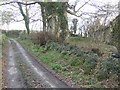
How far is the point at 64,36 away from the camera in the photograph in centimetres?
1485

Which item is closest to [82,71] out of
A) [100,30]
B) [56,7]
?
[100,30]

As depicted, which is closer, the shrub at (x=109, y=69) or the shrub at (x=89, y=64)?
the shrub at (x=109, y=69)

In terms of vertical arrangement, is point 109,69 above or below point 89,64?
above

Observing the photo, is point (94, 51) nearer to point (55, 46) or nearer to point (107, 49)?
point (107, 49)

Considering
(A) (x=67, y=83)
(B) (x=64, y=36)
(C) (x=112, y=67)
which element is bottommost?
(A) (x=67, y=83)

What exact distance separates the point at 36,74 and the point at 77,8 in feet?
34.9

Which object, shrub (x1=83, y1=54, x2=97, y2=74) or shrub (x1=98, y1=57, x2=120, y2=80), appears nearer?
shrub (x1=98, y1=57, x2=120, y2=80)

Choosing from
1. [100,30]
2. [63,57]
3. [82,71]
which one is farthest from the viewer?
[100,30]

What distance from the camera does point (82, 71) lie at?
7.55 meters

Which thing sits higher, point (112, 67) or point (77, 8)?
point (77, 8)

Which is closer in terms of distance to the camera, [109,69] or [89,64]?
[109,69]

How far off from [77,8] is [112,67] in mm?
11003

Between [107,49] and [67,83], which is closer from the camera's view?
[67,83]

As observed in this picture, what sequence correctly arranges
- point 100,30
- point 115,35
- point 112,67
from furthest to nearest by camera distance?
point 100,30, point 115,35, point 112,67
